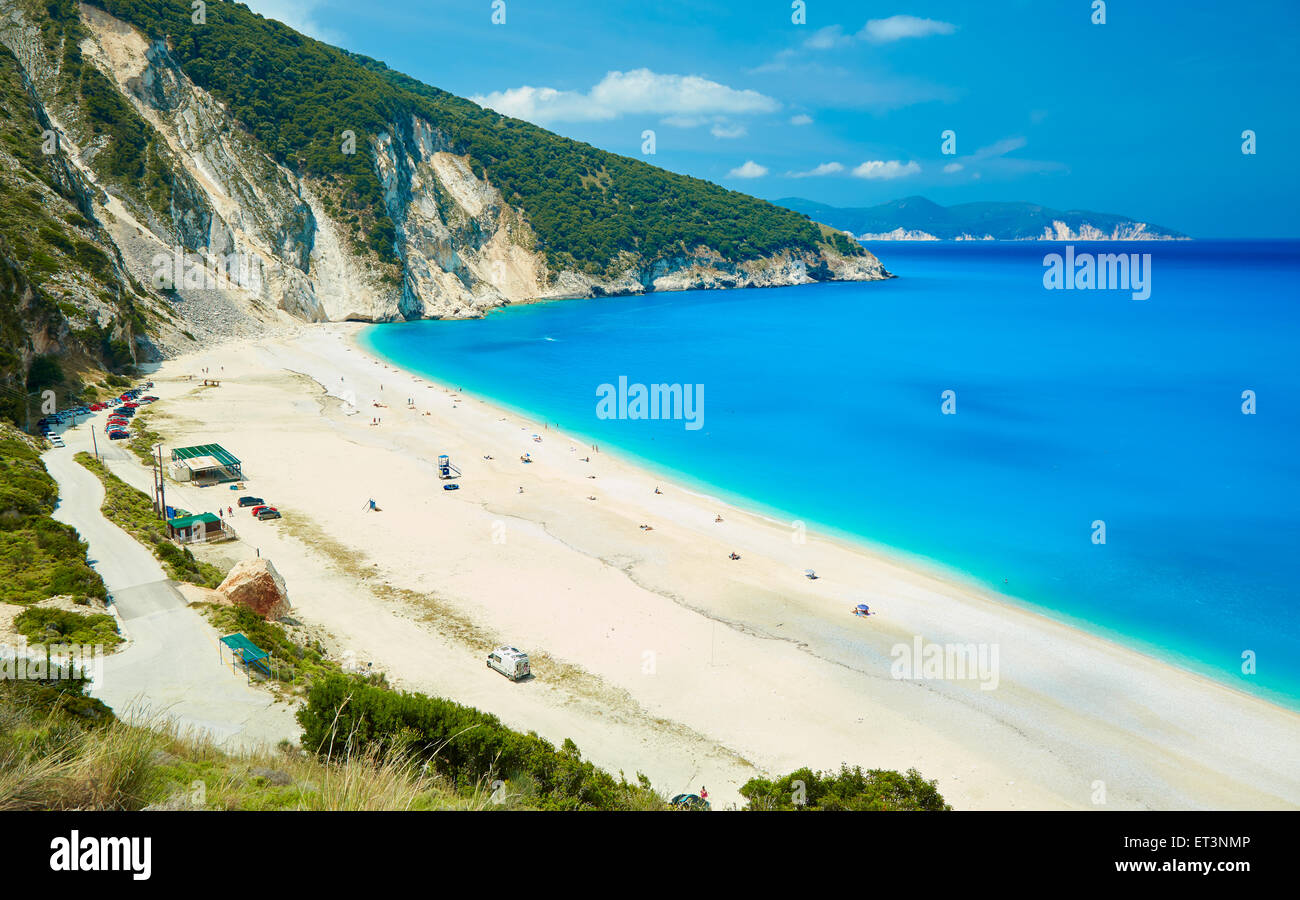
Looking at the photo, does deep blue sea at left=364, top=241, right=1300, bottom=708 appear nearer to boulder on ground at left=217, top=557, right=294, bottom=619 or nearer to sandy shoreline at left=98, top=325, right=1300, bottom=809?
sandy shoreline at left=98, top=325, right=1300, bottom=809

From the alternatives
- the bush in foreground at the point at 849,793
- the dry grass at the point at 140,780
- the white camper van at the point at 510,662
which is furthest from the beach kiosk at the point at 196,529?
the bush in foreground at the point at 849,793

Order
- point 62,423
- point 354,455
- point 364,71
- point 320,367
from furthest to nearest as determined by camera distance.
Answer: point 364,71 → point 320,367 → point 354,455 → point 62,423

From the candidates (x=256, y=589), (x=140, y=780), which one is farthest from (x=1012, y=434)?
(x=140, y=780)

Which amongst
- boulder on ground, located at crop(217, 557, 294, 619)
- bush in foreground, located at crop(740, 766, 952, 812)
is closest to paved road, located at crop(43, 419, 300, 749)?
boulder on ground, located at crop(217, 557, 294, 619)
